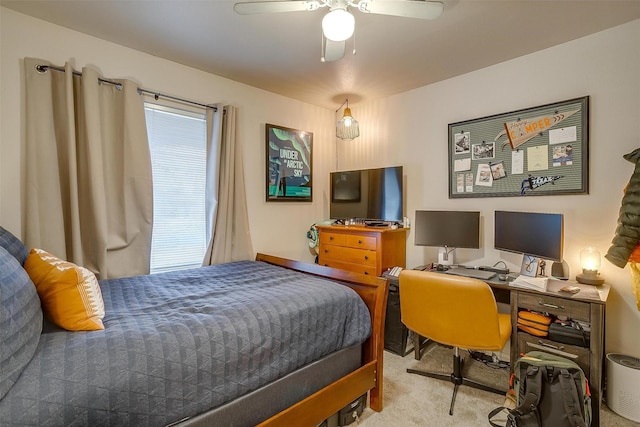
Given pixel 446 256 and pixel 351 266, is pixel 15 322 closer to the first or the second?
pixel 351 266

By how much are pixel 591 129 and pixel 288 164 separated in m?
2.60

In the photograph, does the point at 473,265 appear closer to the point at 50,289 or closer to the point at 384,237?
the point at 384,237

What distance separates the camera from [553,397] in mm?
1583

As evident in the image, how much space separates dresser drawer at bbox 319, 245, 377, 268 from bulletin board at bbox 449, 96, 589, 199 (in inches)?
37.8

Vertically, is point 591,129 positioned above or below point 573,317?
above

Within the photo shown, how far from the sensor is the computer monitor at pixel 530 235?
6.61ft

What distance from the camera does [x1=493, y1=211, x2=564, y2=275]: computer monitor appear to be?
202 cm

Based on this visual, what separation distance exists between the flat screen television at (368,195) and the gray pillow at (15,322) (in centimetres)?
274

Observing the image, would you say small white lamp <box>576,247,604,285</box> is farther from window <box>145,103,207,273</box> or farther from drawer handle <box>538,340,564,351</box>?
window <box>145,103,207,273</box>

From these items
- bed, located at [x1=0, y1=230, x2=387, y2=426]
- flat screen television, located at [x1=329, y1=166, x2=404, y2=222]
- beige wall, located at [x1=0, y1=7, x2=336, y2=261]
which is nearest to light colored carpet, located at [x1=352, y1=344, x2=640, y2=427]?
bed, located at [x1=0, y1=230, x2=387, y2=426]

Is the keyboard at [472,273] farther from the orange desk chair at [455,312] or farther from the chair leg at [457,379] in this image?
the chair leg at [457,379]

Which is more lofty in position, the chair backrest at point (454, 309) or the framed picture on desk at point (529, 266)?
the framed picture on desk at point (529, 266)

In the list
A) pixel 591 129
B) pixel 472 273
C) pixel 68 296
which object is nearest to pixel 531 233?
pixel 472 273

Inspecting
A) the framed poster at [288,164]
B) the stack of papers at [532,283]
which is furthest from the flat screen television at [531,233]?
the framed poster at [288,164]
